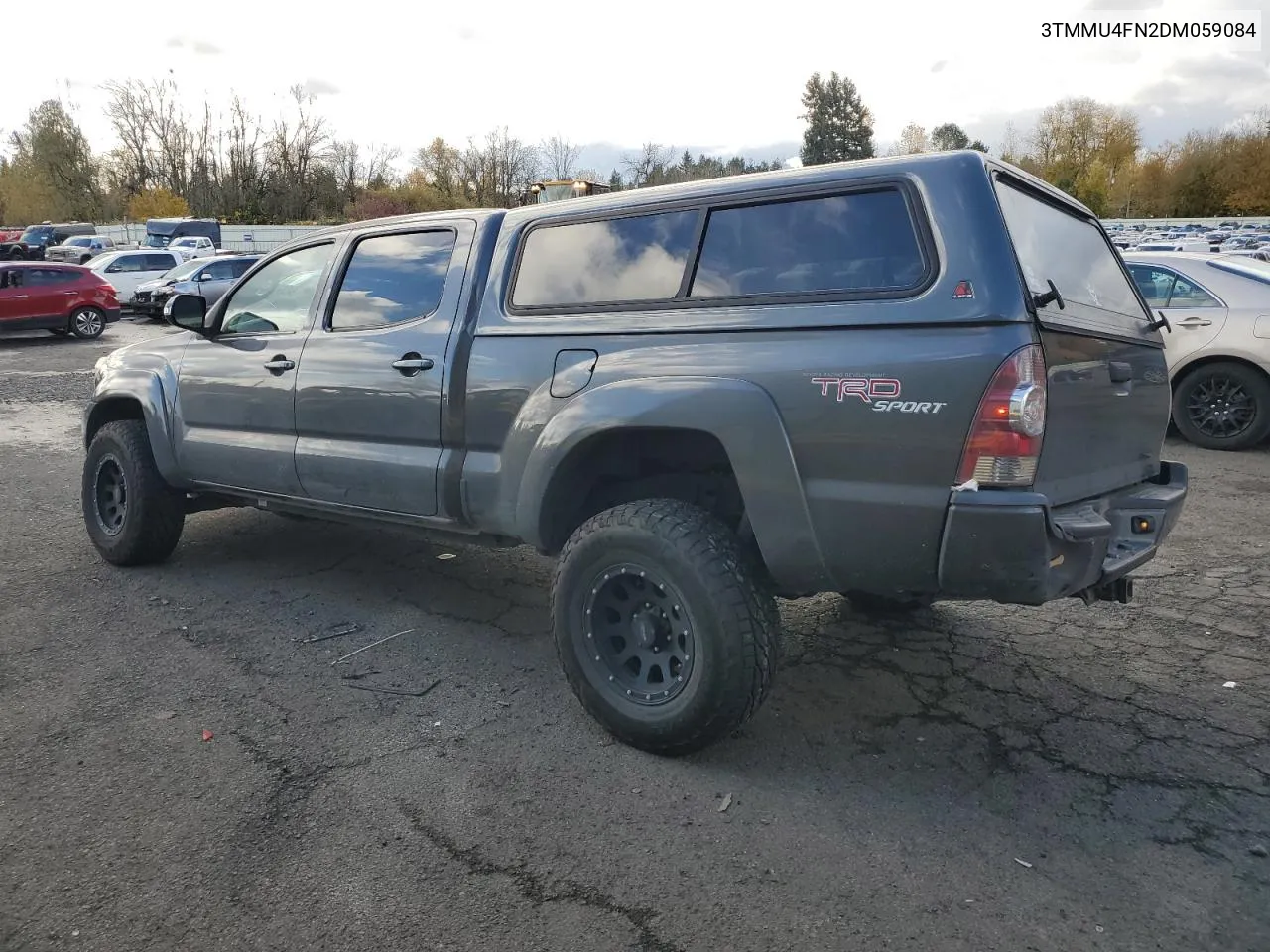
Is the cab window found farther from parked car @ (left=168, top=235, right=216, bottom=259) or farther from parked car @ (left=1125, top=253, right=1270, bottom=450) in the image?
parked car @ (left=168, top=235, right=216, bottom=259)

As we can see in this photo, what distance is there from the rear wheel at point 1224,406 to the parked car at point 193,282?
18.3 metres

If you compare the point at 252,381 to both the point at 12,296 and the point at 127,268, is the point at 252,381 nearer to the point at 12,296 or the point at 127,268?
the point at 12,296

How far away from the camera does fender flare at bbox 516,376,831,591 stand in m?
2.97

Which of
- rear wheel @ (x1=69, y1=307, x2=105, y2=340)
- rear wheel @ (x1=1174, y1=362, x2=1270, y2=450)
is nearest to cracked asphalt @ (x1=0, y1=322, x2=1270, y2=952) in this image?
rear wheel @ (x1=1174, y1=362, x2=1270, y2=450)

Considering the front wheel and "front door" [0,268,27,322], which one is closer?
the front wheel

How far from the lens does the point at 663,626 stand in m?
3.30

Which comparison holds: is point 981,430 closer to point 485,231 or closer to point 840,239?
point 840,239

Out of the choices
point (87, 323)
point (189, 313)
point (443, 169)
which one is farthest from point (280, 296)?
point (443, 169)

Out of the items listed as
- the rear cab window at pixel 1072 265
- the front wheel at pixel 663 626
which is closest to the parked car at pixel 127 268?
the front wheel at pixel 663 626

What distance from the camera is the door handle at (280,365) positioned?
4555 mm

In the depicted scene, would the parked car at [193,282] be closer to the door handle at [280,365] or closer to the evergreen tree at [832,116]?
the door handle at [280,365]

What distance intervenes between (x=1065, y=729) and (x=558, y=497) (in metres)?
2.05

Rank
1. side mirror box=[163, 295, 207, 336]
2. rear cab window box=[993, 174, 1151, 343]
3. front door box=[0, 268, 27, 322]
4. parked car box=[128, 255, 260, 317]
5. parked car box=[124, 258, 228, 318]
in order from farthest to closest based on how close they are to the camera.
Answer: parked car box=[124, 258, 228, 318] < parked car box=[128, 255, 260, 317] < front door box=[0, 268, 27, 322] < side mirror box=[163, 295, 207, 336] < rear cab window box=[993, 174, 1151, 343]

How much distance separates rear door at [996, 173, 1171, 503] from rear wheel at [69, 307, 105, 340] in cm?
1964
